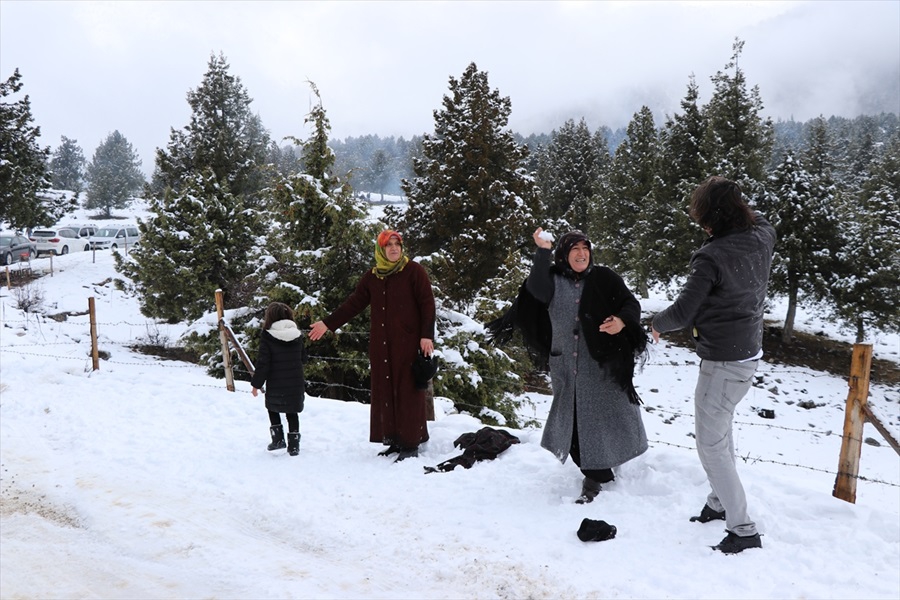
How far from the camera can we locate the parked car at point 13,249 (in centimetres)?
2697

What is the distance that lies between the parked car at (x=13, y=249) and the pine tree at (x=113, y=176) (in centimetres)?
2189

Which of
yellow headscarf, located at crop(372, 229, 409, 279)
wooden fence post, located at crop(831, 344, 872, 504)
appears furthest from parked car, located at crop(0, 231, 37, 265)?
wooden fence post, located at crop(831, 344, 872, 504)

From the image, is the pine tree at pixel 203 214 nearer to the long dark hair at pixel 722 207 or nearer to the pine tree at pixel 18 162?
the pine tree at pixel 18 162

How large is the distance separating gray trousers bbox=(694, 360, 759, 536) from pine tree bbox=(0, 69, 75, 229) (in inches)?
1019

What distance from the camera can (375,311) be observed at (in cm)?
549

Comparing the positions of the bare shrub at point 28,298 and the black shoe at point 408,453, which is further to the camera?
the bare shrub at point 28,298

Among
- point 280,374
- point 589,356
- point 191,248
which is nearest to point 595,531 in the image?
point 589,356

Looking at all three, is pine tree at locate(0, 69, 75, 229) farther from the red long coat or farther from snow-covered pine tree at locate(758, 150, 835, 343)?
snow-covered pine tree at locate(758, 150, 835, 343)

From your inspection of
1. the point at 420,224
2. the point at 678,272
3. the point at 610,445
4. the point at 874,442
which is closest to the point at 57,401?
the point at 610,445

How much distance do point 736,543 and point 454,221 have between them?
13.5m

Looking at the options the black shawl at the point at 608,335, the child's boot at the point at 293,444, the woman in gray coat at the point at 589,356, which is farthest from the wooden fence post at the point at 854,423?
the child's boot at the point at 293,444

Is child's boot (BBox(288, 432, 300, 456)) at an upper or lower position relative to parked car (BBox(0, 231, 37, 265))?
lower

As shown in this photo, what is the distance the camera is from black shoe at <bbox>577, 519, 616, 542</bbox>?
12.4 ft

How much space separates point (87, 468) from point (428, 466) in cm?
326
